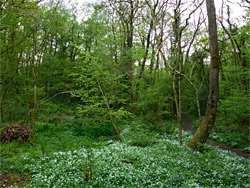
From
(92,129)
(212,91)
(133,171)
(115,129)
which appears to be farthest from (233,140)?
(92,129)

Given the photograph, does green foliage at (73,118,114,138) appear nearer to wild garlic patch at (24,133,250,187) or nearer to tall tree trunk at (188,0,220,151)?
wild garlic patch at (24,133,250,187)

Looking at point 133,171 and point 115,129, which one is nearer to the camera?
point 133,171

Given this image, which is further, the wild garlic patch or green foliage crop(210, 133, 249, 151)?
green foliage crop(210, 133, 249, 151)

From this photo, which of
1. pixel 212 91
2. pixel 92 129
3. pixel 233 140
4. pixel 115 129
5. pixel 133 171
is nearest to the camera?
pixel 133 171

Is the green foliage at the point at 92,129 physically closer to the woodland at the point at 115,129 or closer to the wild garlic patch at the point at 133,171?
the woodland at the point at 115,129

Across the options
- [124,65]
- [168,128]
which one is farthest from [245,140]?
[124,65]

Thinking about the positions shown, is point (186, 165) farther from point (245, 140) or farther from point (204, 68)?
point (204, 68)

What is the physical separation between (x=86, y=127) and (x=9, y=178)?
19.0ft

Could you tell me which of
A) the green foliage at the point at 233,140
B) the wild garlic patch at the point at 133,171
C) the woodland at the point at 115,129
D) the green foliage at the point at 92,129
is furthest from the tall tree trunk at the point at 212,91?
the green foliage at the point at 92,129

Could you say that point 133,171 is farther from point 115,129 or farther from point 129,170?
point 115,129

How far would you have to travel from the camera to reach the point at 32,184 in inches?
155

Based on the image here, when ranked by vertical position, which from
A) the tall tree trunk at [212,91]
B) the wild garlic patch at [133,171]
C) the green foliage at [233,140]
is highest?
the tall tree trunk at [212,91]

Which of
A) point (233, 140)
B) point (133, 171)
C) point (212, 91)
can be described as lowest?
point (233, 140)

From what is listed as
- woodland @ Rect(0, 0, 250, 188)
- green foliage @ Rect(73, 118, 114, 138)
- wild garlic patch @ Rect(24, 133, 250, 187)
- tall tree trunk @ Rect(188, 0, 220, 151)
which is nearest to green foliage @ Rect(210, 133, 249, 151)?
woodland @ Rect(0, 0, 250, 188)
